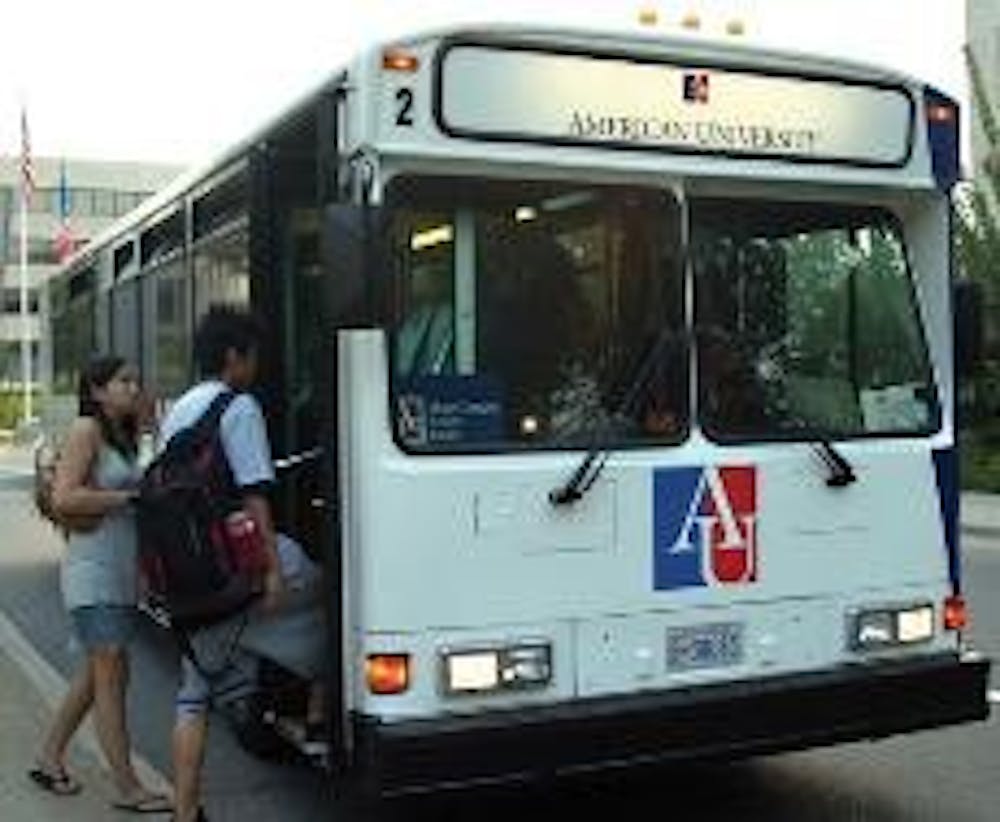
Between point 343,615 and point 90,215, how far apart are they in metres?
101

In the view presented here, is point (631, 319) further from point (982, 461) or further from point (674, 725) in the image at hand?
point (982, 461)

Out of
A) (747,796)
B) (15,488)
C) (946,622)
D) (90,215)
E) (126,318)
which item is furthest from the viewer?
(90,215)

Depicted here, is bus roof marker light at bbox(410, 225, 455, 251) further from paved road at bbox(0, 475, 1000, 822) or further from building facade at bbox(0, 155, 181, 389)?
building facade at bbox(0, 155, 181, 389)

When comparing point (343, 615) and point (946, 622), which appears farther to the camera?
point (946, 622)

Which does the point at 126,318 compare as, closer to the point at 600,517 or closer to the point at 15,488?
the point at 600,517

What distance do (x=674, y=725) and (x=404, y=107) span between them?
218cm

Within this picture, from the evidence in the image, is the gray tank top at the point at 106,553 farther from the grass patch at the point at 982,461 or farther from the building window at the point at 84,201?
the building window at the point at 84,201

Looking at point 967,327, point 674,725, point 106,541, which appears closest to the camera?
point 674,725

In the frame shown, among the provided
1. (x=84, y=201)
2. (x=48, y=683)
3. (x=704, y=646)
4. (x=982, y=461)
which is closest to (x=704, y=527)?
(x=704, y=646)

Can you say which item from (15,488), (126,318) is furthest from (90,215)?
(126,318)

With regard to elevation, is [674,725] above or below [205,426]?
below

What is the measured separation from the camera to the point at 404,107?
608cm

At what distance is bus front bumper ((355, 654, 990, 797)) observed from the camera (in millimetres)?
5965

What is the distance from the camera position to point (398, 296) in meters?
6.18
